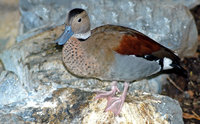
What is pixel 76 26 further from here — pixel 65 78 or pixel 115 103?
pixel 115 103

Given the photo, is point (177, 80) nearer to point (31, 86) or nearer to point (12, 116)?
point (31, 86)

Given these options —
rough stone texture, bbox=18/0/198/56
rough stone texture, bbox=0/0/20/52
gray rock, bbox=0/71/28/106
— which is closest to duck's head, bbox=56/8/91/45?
gray rock, bbox=0/71/28/106

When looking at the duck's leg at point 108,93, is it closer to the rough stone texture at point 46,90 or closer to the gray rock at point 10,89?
the rough stone texture at point 46,90

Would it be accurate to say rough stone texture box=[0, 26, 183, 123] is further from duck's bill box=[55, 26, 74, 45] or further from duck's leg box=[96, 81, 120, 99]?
duck's bill box=[55, 26, 74, 45]

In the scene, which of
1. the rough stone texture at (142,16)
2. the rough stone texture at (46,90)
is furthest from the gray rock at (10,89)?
the rough stone texture at (142,16)

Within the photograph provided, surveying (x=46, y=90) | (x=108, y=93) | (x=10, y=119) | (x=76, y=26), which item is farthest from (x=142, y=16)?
(x=10, y=119)

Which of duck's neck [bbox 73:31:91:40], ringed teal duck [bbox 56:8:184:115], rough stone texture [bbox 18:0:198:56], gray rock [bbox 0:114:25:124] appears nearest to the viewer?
gray rock [bbox 0:114:25:124]
